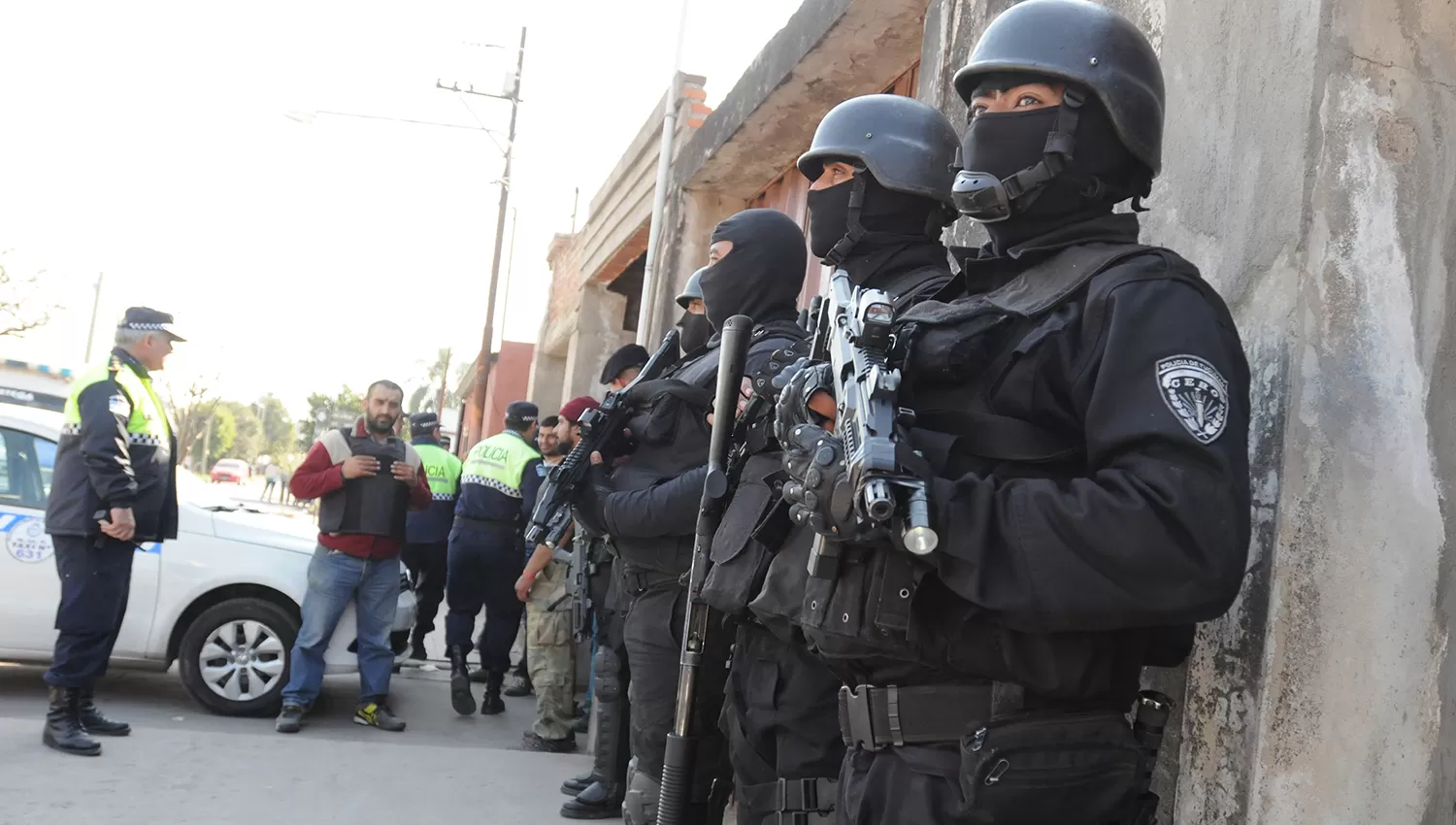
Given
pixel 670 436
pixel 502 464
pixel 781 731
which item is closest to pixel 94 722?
pixel 502 464

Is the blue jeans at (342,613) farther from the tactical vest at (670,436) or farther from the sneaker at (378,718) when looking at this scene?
the tactical vest at (670,436)

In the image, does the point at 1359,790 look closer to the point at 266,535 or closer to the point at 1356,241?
the point at 1356,241

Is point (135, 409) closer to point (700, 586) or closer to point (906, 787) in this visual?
point (700, 586)

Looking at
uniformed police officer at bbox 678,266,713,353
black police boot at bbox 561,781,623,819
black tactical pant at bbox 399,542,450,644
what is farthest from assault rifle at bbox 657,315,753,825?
black tactical pant at bbox 399,542,450,644

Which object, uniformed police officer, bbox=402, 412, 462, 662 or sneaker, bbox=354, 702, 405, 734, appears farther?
uniformed police officer, bbox=402, 412, 462, 662

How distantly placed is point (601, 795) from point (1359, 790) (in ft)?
11.7

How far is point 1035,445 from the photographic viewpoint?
1.86 m

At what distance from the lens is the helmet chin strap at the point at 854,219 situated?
289 cm

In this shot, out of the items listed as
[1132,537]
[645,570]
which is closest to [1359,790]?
[1132,537]

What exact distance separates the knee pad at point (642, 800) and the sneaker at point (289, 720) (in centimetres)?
356

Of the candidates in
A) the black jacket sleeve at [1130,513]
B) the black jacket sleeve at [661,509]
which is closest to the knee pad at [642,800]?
the black jacket sleeve at [661,509]

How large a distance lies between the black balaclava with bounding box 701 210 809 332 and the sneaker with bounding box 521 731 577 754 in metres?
3.56

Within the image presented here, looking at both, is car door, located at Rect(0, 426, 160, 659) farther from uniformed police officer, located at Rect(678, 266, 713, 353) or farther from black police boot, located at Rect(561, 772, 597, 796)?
uniformed police officer, located at Rect(678, 266, 713, 353)

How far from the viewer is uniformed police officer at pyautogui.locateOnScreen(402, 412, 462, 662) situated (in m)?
8.70
